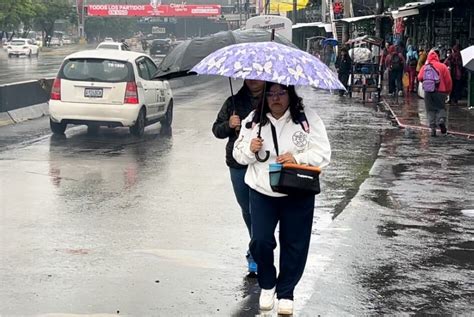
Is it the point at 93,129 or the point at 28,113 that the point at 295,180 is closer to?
the point at 93,129

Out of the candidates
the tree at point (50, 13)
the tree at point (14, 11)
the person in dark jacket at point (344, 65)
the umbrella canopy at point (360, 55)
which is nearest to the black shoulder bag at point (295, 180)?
the umbrella canopy at point (360, 55)

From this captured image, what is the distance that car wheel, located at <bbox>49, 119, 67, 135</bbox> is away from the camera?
17.0 m

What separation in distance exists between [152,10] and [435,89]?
9714cm

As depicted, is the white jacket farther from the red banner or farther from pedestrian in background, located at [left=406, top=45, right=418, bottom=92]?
the red banner

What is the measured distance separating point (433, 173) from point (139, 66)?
22.1 ft

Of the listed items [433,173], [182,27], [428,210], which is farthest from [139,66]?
[182,27]

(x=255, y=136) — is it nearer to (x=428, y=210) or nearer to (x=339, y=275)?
(x=339, y=275)

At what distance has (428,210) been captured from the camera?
10.2 meters

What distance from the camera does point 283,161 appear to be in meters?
5.75

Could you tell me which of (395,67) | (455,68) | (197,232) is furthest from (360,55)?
(197,232)

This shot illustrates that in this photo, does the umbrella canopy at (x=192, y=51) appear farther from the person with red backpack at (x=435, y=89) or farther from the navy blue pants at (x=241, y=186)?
the person with red backpack at (x=435, y=89)

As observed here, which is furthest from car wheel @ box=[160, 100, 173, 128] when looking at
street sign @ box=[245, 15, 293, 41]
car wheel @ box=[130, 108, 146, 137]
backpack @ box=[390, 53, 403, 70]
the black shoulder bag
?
street sign @ box=[245, 15, 293, 41]

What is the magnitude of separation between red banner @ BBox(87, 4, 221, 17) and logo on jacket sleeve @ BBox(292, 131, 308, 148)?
346 ft

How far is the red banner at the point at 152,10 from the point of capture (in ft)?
359
